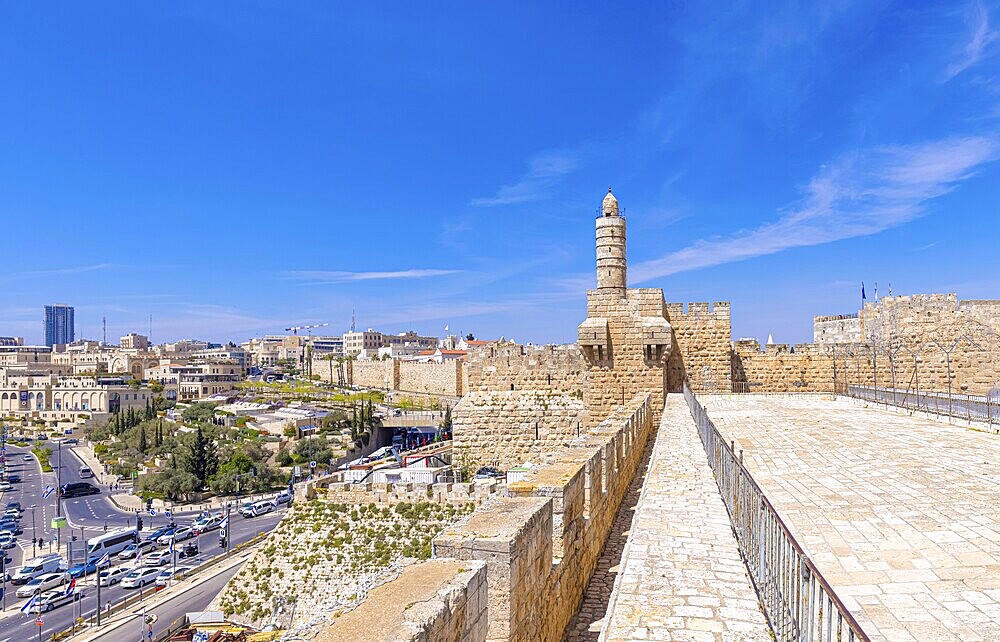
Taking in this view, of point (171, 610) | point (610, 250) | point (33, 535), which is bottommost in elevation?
point (33, 535)

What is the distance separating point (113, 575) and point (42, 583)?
2.15m

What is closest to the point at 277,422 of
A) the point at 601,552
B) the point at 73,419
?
the point at 73,419

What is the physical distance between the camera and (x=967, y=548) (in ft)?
12.3

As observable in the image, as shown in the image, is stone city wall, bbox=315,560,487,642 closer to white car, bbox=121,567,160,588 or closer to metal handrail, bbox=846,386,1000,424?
metal handrail, bbox=846,386,1000,424

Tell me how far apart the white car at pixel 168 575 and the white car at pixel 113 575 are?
174 cm

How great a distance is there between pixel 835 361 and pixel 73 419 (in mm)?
77369

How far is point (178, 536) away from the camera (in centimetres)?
2816

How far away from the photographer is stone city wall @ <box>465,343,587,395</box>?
17203mm

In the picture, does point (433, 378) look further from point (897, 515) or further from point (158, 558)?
point (897, 515)

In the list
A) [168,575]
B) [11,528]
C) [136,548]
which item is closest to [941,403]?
[168,575]

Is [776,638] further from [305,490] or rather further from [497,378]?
[497,378]

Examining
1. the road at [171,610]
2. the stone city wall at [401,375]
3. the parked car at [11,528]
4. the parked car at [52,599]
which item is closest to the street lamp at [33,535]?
the parked car at [11,528]

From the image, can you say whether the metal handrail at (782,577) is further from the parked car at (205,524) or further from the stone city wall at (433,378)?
the stone city wall at (433,378)

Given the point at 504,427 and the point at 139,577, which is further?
the point at 139,577
